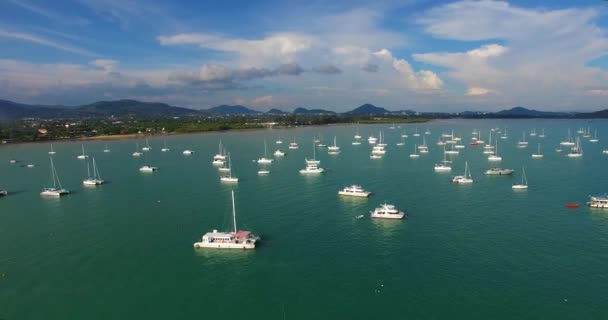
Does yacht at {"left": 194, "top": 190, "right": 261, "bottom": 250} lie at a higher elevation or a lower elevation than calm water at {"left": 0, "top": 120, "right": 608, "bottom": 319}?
higher

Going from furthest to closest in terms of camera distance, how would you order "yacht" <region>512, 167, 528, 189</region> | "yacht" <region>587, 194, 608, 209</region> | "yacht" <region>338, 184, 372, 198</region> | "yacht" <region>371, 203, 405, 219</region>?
"yacht" <region>512, 167, 528, 189</region>, "yacht" <region>338, 184, 372, 198</region>, "yacht" <region>587, 194, 608, 209</region>, "yacht" <region>371, 203, 405, 219</region>

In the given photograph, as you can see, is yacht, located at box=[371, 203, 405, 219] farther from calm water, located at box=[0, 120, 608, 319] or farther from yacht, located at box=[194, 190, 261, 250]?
yacht, located at box=[194, 190, 261, 250]

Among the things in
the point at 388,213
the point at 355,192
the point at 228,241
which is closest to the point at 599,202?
the point at 388,213

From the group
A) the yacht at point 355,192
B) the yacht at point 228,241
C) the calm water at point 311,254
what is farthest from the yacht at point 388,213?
the yacht at point 228,241

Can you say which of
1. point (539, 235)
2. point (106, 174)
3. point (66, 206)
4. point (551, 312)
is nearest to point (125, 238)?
point (66, 206)

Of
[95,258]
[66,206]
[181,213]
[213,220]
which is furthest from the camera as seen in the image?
[66,206]

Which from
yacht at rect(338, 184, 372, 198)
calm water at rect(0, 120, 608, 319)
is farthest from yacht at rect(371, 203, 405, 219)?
yacht at rect(338, 184, 372, 198)

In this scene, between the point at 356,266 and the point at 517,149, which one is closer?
the point at 356,266

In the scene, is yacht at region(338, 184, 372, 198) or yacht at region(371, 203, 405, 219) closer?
yacht at region(371, 203, 405, 219)

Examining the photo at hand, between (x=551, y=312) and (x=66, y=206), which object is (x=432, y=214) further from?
(x=66, y=206)
